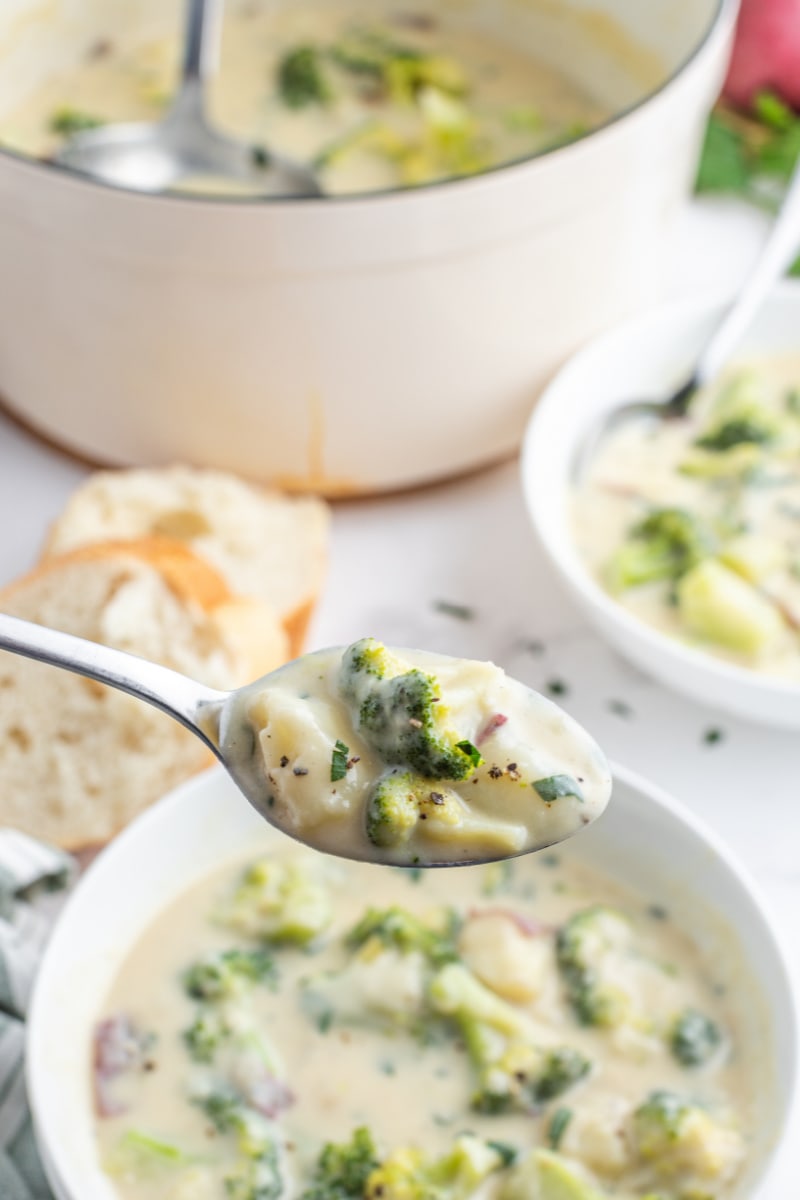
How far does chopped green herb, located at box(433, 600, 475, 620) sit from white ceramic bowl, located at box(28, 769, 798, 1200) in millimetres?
683

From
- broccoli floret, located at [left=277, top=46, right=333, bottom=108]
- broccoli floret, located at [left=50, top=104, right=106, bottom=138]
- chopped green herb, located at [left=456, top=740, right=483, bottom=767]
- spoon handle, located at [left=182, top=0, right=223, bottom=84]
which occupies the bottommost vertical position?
broccoli floret, located at [left=50, top=104, right=106, bottom=138]

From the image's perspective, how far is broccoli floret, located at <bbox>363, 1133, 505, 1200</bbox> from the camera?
179cm

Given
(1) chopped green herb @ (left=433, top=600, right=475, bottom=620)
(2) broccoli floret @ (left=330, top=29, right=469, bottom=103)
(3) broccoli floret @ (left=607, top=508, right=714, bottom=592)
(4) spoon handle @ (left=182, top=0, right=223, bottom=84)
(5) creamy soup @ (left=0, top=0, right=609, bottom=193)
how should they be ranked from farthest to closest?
(2) broccoli floret @ (left=330, top=29, right=469, bottom=103), (5) creamy soup @ (left=0, top=0, right=609, bottom=193), (4) spoon handle @ (left=182, top=0, right=223, bottom=84), (1) chopped green herb @ (left=433, top=600, right=475, bottom=620), (3) broccoli floret @ (left=607, top=508, right=714, bottom=592)

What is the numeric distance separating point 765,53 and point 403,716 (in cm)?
272

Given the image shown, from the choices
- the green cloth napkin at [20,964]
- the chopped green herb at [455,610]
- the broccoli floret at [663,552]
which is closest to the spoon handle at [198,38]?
the chopped green herb at [455,610]

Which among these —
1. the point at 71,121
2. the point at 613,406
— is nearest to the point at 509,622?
the point at 613,406

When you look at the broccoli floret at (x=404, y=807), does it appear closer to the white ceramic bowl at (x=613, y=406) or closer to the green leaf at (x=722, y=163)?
the white ceramic bowl at (x=613, y=406)

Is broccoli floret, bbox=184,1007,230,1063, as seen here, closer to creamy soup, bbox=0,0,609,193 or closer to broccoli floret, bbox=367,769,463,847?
broccoli floret, bbox=367,769,463,847

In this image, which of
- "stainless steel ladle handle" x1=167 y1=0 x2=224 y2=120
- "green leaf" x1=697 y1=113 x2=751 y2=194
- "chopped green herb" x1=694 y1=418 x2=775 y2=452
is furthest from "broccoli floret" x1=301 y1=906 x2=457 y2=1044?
"green leaf" x1=697 y1=113 x2=751 y2=194

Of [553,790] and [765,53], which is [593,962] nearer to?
[553,790]

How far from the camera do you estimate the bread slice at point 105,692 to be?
2373mm

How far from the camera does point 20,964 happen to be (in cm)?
215

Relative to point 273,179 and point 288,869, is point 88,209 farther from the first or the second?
point 288,869

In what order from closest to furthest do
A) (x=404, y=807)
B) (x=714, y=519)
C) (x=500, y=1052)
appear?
(x=404, y=807) → (x=500, y=1052) → (x=714, y=519)
